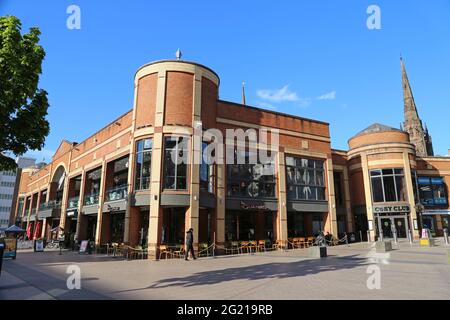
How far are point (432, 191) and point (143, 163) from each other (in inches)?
1321

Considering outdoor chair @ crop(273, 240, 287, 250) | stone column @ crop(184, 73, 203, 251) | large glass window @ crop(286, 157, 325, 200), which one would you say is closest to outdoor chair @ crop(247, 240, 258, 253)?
outdoor chair @ crop(273, 240, 287, 250)

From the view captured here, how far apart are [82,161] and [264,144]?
18.2m

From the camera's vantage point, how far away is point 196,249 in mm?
19094

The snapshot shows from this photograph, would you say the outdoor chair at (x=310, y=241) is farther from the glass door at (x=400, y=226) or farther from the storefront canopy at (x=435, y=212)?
the storefront canopy at (x=435, y=212)

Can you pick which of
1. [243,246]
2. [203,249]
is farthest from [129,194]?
[243,246]

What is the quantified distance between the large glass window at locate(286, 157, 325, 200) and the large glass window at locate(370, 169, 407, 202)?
802 cm

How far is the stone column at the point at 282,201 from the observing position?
23859 millimetres

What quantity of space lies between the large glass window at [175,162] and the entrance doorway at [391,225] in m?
20.9

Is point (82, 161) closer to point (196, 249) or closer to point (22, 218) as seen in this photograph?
point (196, 249)

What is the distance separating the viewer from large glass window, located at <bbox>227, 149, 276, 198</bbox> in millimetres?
22578

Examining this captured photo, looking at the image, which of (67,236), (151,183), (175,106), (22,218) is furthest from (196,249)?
(22,218)

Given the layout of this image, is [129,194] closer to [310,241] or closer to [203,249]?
[203,249]

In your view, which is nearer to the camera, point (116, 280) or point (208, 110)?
point (116, 280)

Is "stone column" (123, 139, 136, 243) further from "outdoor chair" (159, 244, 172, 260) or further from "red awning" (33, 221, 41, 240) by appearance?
"red awning" (33, 221, 41, 240)
